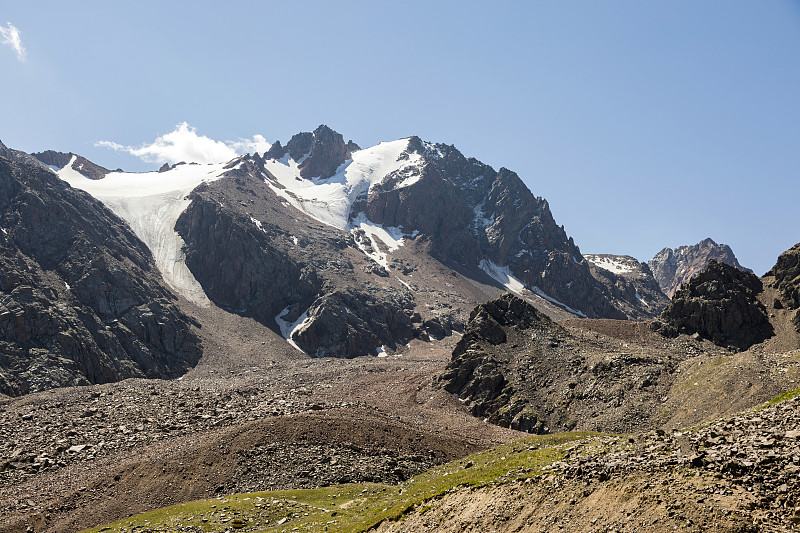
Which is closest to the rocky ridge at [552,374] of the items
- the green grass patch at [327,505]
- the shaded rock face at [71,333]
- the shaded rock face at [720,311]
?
the shaded rock face at [720,311]

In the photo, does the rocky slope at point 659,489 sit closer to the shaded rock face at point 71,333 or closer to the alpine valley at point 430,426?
the alpine valley at point 430,426

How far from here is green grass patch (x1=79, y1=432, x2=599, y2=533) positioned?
143 feet

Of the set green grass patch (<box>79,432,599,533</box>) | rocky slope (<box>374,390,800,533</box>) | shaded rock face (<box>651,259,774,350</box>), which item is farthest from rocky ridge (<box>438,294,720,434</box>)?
rocky slope (<box>374,390,800,533</box>)

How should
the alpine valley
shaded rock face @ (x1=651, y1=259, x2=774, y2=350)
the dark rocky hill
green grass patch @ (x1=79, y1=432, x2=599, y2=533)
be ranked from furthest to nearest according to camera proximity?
shaded rock face @ (x1=651, y1=259, x2=774, y2=350)
the dark rocky hill
green grass patch @ (x1=79, y1=432, x2=599, y2=533)
the alpine valley

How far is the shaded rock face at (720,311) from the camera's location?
456ft

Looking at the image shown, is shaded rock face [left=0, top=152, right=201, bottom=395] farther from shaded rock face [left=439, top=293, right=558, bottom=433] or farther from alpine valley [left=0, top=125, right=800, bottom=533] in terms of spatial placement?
shaded rock face [left=439, top=293, right=558, bottom=433]

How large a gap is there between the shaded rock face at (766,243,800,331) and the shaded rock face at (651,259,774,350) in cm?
467

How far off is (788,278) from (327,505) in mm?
143480

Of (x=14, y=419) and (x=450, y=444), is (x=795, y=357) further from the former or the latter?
(x=14, y=419)

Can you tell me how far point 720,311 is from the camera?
143500 millimetres

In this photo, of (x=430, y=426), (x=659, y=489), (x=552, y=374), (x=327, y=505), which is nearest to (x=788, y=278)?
(x=552, y=374)

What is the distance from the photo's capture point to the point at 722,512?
914 inches

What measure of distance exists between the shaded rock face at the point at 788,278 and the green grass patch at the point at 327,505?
114362 millimetres

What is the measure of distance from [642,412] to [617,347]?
39.7 m
